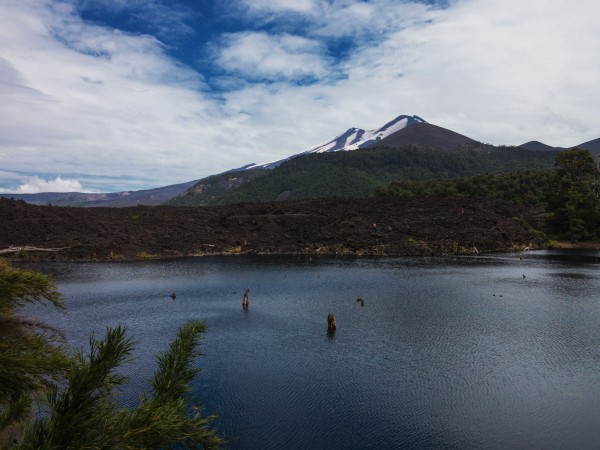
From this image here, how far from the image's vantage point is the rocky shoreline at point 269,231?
7638 cm

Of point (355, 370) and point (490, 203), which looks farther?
point (490, 203)

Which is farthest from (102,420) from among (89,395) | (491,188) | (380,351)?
(491,188)

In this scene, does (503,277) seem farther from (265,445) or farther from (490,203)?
(490,203)

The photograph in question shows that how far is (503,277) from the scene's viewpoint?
173ft

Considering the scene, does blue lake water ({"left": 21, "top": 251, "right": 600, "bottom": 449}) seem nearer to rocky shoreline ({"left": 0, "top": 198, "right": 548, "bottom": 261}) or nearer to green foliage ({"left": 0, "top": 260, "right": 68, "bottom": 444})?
green foliage ({"left": 0, "top": 260, "right": 68, "bottom": 444})

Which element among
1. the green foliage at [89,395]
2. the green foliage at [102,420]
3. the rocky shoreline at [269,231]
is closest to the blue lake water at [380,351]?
the green foliage at [89,395]

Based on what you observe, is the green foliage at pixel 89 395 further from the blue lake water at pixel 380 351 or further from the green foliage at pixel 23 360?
the blue lake water at pixel 380 351

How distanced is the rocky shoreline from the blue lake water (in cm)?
2378

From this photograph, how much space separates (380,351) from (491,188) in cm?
10757

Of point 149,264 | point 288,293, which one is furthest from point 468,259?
point 149,264

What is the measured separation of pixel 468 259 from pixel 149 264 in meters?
52.2

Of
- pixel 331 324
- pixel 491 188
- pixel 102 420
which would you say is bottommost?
pixel 331 324

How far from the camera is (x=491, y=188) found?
120 m

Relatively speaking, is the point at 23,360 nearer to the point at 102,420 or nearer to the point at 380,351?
the point at 102,420
